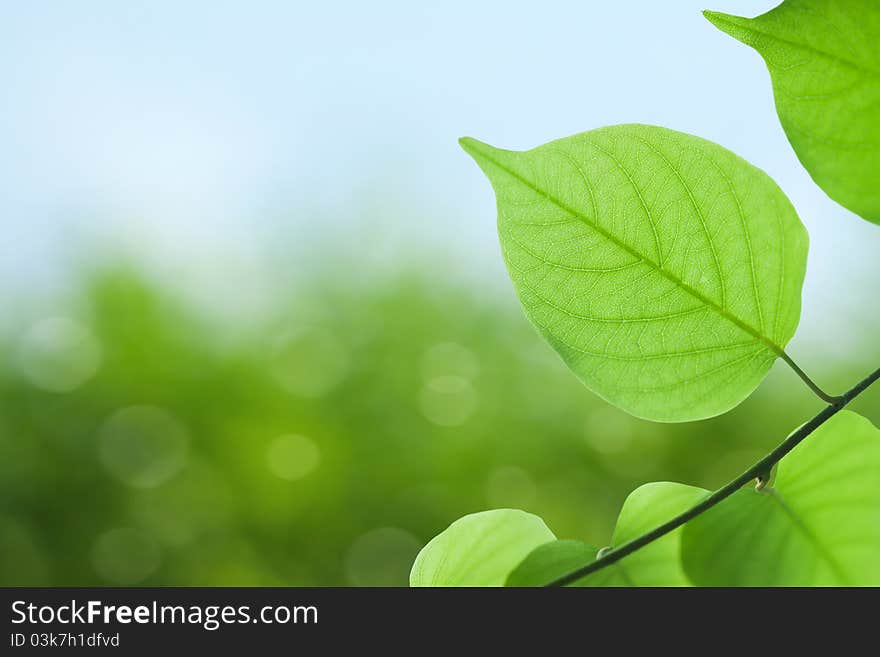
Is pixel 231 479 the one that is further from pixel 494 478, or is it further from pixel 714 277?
pixel 714 277

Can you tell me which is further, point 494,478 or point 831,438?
point 494,478

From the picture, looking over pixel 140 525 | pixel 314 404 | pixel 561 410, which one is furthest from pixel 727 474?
pixel 140 525

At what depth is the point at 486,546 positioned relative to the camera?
0.23m

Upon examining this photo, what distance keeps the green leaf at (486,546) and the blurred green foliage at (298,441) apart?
4.49 meters

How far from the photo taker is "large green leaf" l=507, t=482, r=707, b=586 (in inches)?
7.8

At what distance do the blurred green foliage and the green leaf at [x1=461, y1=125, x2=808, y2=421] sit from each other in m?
4.51

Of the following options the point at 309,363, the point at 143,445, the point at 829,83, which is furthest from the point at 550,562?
the point at 143,445

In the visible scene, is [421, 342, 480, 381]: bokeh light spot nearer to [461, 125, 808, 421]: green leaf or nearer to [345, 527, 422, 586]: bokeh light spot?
[345, 527, 422, 586]: bokeh light spot

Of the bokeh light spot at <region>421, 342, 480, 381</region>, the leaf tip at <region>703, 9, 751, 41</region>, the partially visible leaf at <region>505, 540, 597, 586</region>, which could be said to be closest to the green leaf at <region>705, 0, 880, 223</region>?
the leaf tip at <region>703, 9, 751, 41</region>

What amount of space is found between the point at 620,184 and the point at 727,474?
17.5 feet

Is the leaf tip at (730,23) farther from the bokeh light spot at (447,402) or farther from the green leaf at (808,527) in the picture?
the bokeh light spot at (447,402)

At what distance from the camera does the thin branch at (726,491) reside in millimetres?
182
